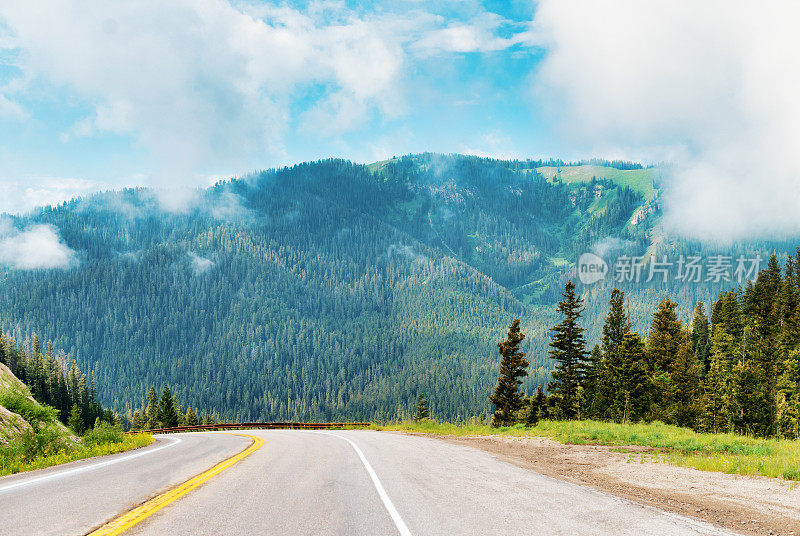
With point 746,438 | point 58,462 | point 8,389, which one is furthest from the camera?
point 746,438

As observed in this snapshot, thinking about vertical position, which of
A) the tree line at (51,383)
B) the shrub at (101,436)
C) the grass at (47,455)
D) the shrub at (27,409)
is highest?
the shrub at (27,409)

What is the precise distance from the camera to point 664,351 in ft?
171

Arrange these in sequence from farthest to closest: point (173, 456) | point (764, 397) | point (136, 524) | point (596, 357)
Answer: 1. point (596, 357)
2. point (764, 397)
3. point (173, 456)
4. point (136, 524)

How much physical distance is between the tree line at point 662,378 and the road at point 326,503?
92.2 ft

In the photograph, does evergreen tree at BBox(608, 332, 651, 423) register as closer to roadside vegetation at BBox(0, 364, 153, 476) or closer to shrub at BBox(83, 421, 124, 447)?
roadside vegetation at BBox(0, 364, 153, 476)

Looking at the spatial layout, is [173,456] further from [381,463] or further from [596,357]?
[596,357]

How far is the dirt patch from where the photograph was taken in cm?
784

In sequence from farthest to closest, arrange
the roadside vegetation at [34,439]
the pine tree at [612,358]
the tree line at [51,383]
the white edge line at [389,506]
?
the tree line at [51,383] → the pine tree at [612,358] → the roadside vegetation at [34,439] → the white edge line at [389,506]

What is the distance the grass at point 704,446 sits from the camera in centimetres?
1228

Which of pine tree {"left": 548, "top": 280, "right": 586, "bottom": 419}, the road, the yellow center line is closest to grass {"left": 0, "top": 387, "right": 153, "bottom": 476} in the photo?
the road

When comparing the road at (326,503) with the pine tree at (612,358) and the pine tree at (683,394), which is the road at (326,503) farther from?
the pine tree at (683,394)

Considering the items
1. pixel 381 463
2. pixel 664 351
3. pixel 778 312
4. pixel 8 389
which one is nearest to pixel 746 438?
pixel 381 463

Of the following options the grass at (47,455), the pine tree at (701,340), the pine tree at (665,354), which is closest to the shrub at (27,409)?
the grass at (47,455)

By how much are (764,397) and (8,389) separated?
218ft
